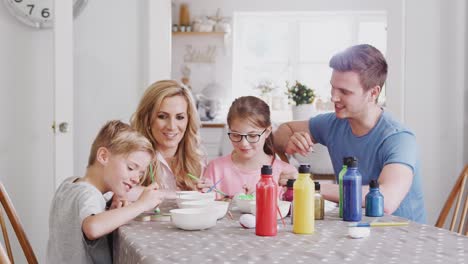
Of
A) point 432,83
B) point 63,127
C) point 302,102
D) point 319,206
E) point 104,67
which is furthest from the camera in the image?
point 302,102

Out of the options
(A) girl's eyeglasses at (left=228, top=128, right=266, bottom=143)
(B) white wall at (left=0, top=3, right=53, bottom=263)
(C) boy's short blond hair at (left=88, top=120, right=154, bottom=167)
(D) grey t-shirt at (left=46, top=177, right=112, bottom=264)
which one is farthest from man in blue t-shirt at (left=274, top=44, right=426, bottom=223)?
(B) white wall at (left=0, top=3, right=53, bottom=263)

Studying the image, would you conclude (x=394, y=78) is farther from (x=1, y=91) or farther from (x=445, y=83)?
(x=1, y=91)

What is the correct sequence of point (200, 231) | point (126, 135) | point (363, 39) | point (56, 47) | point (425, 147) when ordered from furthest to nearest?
point (363, 39) < point (425, 147) < point (56, 47) < point (126, 135) < point (200, 231)

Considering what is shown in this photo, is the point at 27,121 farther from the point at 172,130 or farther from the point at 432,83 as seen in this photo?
the point at 432,83

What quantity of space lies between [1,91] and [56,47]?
0.47m

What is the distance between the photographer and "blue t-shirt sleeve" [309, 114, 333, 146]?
2.62 metres

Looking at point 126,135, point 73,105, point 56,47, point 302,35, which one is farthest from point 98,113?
point 302,35

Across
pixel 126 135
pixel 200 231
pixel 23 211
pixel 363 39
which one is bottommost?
pixel 23 211

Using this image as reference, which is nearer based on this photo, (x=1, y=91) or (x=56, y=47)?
(x=56, y=47)

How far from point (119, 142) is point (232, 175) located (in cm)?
68

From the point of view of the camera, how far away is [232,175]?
254 centimetres

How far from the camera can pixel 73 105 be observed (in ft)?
11.2

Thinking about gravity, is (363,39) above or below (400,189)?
above

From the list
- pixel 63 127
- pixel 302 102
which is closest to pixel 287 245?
pixel 63 127
